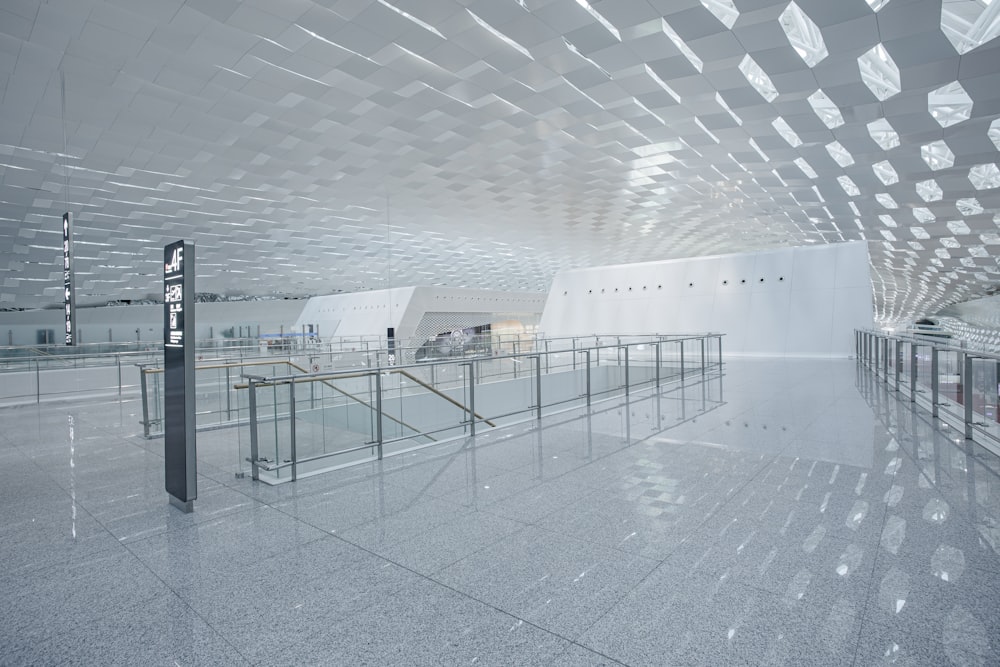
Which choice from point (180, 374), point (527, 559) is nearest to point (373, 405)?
point (180, 374)

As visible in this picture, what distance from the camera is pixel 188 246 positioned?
136 inches

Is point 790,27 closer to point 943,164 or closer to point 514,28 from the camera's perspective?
point 514,28

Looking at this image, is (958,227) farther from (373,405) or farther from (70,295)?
(70,295)

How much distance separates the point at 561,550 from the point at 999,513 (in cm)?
273

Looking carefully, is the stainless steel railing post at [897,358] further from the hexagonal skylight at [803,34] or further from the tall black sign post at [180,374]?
the tall black sign post at [180,374]

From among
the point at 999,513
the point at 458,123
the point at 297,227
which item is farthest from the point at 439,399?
the point at 297,227

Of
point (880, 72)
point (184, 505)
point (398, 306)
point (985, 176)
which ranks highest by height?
point (880, 72)

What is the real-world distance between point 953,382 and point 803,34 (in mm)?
4188

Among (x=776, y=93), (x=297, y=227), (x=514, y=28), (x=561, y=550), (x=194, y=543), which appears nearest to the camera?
(x=561, y=550)

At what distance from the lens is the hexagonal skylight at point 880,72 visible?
6.37 meters

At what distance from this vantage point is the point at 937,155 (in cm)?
941

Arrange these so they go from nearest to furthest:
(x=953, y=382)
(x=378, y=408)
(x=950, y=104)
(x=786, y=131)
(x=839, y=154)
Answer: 1. (x=378, y=408)
2. (x=953, y=382)
3. (x=950, y=104)
4. (x=786, y=131)
5. (x=839, y=154)

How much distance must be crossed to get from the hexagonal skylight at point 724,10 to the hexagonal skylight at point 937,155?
5.89 m

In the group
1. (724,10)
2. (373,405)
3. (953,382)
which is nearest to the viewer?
(373,405)
